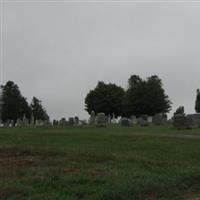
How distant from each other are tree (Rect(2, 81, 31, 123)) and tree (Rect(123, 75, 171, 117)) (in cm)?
2688

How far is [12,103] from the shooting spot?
97.1 meters

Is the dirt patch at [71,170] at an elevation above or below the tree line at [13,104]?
below

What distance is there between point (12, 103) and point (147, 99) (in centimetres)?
3123

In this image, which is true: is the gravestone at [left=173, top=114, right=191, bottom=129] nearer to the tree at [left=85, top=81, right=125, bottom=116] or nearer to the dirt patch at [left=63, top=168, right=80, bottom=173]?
the dirt patch at [left=63, top=168, right=80, bottom=173]

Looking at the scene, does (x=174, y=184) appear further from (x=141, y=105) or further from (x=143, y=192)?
(x=141, y=105)

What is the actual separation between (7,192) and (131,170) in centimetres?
366

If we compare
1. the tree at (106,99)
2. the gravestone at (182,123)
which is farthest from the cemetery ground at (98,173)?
the tree at (106,99)

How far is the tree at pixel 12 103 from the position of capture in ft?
317

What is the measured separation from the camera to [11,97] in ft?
323

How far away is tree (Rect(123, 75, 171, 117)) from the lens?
79.1 metres

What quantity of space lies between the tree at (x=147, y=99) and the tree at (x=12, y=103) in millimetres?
26877

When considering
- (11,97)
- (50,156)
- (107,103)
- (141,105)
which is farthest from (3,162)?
(11,97)

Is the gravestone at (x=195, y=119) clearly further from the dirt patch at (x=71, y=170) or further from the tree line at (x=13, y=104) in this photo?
the tree line at (x=13, y=104)

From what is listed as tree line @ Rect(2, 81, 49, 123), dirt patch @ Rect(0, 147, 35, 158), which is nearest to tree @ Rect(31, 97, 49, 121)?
tree line @ Rect(2, 81, 49, 123)
